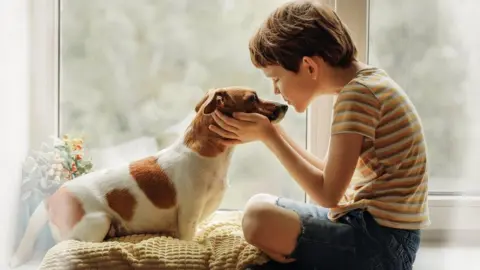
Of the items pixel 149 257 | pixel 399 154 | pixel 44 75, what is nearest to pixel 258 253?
pixel 149 257

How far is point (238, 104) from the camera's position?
131 centimetres

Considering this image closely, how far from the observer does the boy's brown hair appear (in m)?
1.21

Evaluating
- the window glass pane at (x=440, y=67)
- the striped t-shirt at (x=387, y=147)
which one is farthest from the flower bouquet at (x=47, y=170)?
the window glass pane at (x=440, y=67)

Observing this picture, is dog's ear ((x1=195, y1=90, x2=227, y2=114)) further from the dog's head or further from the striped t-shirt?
the striped t-shirt

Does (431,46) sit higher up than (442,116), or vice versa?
(431,46)

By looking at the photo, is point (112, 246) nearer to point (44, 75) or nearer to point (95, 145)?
point (95, 145)

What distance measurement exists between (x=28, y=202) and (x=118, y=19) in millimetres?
544

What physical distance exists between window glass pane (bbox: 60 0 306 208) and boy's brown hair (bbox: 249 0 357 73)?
13.6 inches

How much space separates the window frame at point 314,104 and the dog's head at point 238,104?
29cm

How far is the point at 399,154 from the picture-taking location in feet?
3.82

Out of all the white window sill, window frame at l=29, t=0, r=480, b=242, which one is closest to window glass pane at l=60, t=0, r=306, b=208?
window frame at l=29, t=0, r=480, b=242

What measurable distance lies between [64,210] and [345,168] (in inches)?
26.3

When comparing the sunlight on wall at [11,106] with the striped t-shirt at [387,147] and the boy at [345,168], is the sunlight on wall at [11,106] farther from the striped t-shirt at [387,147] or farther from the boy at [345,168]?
the striped t-shirt at [387,147]

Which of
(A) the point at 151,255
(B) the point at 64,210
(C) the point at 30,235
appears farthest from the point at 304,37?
(C) the point at 30,235
